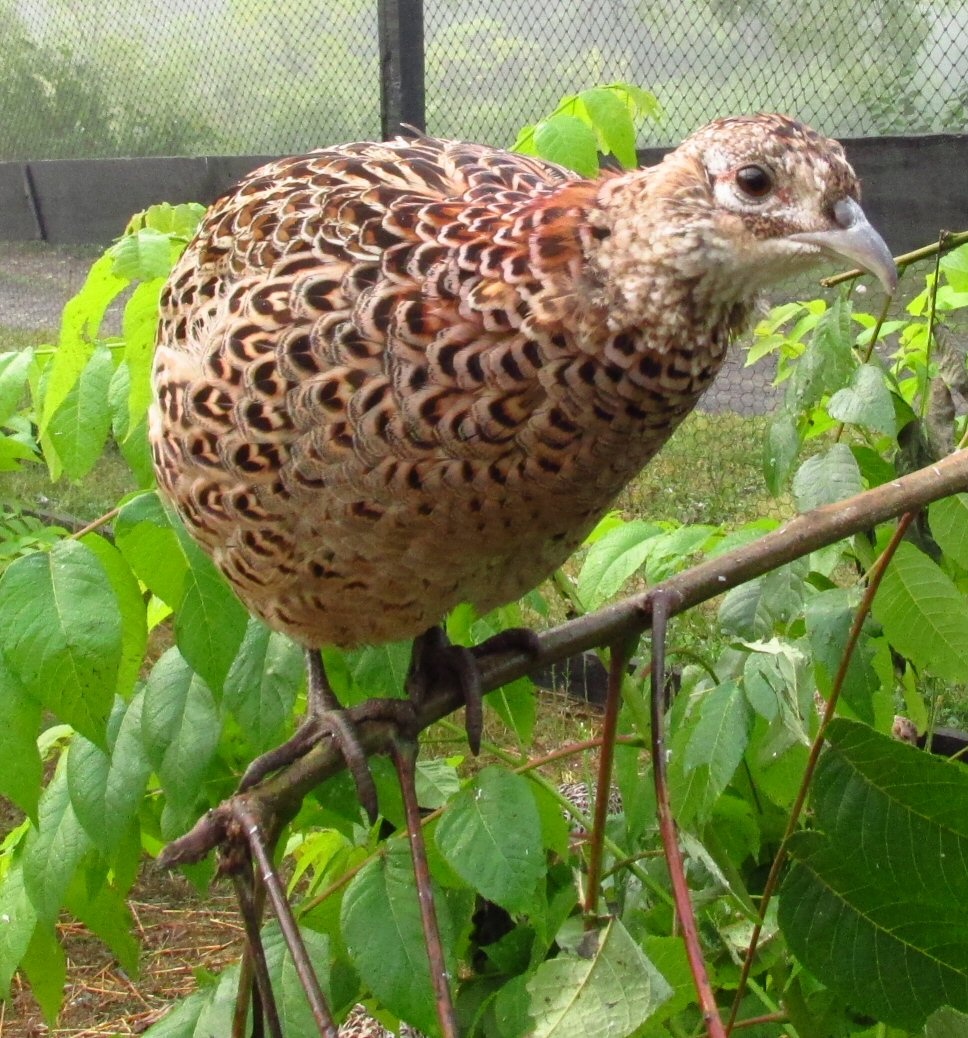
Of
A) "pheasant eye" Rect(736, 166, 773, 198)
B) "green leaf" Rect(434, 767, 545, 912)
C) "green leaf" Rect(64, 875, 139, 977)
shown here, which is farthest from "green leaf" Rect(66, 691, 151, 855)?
"pheasant eye" Rect(736, 166, 773, 198)

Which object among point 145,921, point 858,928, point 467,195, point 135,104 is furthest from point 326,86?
point 858,928

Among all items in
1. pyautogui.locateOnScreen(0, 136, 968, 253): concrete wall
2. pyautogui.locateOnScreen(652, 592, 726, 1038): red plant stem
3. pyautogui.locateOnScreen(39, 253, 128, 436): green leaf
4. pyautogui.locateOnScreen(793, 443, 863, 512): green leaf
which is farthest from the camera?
pyautogui.locateOnScreen(0, 136, 968, 253): concrete wall

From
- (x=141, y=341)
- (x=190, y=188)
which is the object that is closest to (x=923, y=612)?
(x=141, y=341)

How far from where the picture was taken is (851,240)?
3.50ft

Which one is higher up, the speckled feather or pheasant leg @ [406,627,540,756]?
the speckled feather

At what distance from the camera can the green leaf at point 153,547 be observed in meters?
1.36

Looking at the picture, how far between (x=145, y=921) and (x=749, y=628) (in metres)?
2.71

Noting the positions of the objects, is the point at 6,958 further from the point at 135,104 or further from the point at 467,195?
the point at 135,104

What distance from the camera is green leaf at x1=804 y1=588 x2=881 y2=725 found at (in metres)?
1.26

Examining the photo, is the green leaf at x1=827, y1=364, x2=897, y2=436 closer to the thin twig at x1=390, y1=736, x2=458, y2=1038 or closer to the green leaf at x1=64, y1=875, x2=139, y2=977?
the thin twig at x1=390, y1=736, x2=458, y2=1038

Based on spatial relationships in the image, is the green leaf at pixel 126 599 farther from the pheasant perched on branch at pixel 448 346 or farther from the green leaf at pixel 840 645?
the green leaf at pixel 840 645

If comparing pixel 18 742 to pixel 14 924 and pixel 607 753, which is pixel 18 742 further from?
pixel 607 753

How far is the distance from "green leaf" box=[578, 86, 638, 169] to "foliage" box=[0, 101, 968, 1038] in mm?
13

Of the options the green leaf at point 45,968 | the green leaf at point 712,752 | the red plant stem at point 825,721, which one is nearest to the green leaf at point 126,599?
the green leaf at point 45,968
